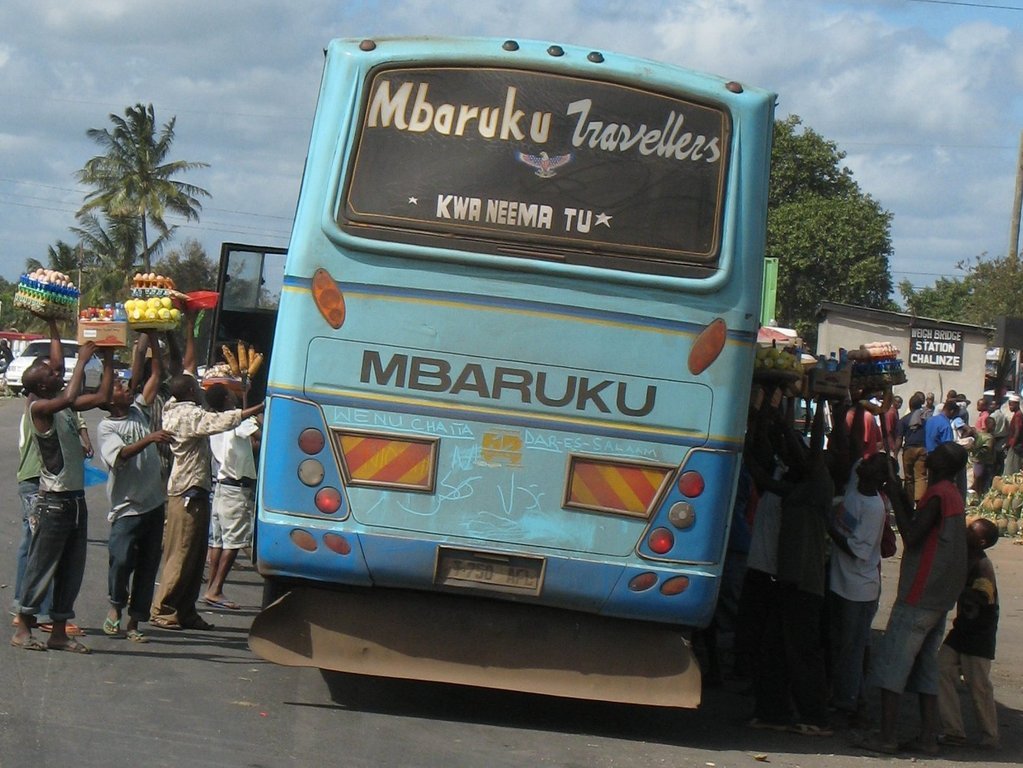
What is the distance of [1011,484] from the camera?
20.4 m

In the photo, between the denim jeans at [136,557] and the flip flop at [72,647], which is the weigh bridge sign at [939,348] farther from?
the flip flop at [72,647]

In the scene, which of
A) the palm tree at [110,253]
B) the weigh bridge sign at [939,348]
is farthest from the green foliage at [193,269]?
the weigh bridge sign at [939,348]

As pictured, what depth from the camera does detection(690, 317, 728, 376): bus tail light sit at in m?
7.21

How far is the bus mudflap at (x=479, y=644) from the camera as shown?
293 inches

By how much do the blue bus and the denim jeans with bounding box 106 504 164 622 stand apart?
2.15 m

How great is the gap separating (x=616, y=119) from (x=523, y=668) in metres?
2.87

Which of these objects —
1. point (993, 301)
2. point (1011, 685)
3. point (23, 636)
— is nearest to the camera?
point (23, 636)

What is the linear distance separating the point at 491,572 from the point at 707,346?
157 centimetres

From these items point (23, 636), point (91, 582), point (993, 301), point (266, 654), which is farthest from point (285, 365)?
point (993, 301)

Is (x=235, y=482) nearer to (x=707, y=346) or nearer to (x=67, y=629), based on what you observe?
(x=67, y=629)

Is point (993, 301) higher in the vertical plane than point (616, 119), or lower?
higher

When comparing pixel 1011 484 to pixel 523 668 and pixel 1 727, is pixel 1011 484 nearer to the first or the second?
pixel 523 668

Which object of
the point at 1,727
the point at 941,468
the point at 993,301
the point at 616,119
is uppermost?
the point at 993,301

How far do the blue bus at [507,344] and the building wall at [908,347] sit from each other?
96.1 feet
